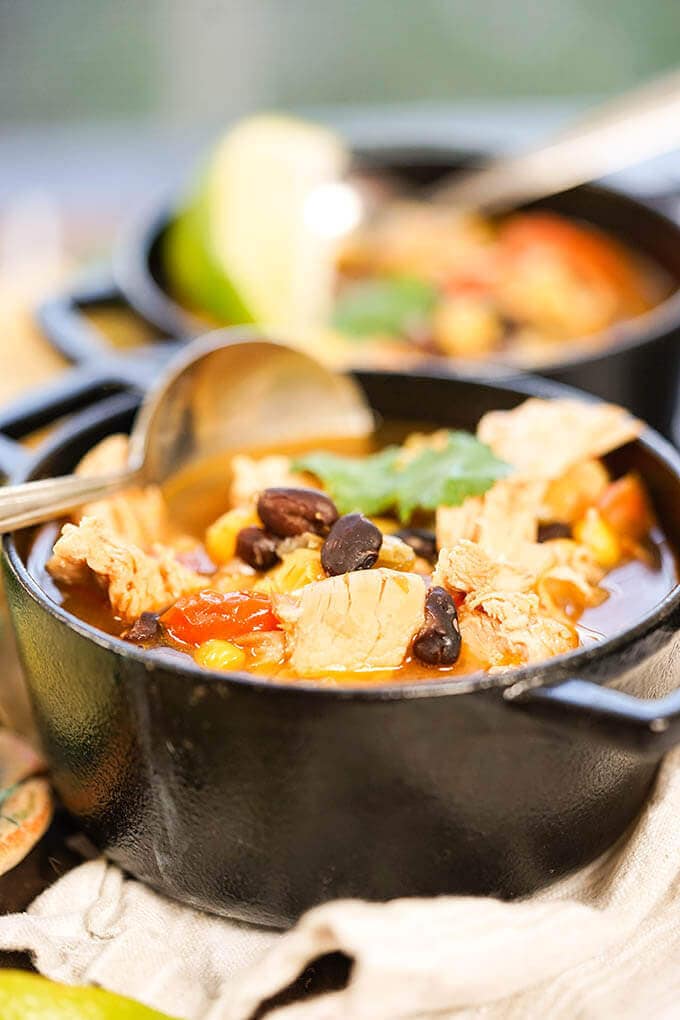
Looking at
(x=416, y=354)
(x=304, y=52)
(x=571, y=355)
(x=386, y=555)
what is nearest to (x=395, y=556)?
(x=386, y=555)

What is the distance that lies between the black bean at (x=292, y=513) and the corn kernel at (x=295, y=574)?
4 centimetres

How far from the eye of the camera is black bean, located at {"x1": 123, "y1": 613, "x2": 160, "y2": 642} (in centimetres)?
195

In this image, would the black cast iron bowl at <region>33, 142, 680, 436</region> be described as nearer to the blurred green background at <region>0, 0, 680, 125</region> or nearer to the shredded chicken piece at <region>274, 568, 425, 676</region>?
the shredded chicken piece at <region>274, 568, 425, 676</region>

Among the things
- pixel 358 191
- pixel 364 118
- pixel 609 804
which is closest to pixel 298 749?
pixel 609 804

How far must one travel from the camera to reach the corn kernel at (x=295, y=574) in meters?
2.01

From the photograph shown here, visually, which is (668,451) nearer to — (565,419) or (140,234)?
(565,419)

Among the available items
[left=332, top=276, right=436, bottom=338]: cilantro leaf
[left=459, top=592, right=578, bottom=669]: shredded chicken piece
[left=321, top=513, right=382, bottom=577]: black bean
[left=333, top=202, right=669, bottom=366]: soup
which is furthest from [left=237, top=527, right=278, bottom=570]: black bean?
[left=332, top=276, right=436, bottom=338]: cilantro leaf

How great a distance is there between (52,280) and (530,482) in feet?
6.37

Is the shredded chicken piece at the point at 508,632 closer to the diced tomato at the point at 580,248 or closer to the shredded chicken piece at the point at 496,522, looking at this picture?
the shredded chicken piece at the point at 496,522

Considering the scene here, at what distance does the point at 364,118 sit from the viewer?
5793 mm

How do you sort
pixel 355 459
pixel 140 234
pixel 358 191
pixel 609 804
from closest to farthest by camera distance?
pixel 609 804
pixel 355 459
pixel 140 234
pixel 358 191

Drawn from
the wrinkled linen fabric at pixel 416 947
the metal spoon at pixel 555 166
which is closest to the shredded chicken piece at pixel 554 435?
the wrinkled linen fabric at pixel 416 947

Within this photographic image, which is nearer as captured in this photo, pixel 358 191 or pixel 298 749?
pixel 298 749

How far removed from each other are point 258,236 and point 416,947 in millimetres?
2436
